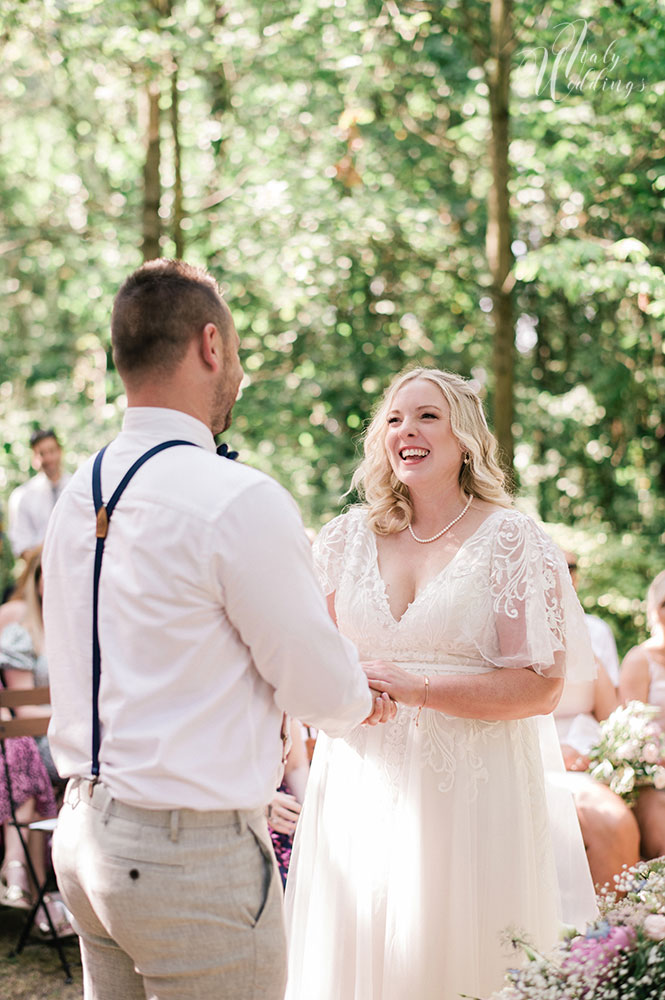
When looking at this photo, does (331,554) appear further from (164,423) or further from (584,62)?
(584,62)

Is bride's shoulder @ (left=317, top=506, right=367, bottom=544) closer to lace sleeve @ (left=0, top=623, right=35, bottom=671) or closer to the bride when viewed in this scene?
the bride

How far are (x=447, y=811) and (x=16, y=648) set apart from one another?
11.1 ft

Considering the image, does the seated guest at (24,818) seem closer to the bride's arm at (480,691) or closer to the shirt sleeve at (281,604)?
the bride's arm at (480,691)

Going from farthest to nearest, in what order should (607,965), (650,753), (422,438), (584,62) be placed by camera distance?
(584,62), (650,753), (422,438), (607,965)

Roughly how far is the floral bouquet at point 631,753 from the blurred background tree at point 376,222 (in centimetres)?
428

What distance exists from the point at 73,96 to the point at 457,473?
451 inches

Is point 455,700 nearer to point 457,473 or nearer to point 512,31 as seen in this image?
point 457,473

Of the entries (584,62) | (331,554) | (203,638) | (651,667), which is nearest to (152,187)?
(584,62)

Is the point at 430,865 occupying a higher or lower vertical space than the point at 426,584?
lower

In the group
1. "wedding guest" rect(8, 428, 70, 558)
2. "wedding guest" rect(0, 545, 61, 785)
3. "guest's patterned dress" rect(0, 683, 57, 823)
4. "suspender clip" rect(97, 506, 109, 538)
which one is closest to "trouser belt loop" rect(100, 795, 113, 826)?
"suspender clip" rect(97, 506, 109, 538)

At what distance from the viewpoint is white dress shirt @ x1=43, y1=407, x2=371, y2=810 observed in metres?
1.84

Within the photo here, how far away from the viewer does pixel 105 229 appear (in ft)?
36.8

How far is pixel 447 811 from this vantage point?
288cm

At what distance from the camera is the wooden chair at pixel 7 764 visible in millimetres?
4715
